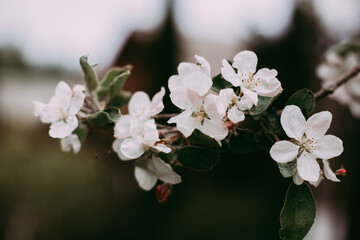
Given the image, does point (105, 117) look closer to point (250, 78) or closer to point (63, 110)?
point (63, 110)

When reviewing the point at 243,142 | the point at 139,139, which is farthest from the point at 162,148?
the point at 243,142

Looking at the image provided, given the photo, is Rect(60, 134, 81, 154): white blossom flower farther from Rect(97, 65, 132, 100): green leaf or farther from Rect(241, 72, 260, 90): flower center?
Rect(241, 72, 260, 90): flower center

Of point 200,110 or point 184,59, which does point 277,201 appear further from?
point 200,110

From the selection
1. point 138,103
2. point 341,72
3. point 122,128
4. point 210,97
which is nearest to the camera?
point 210,97

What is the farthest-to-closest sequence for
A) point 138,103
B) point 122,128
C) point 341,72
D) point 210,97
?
1. point 341,72
2. point 138,103
3. point 122,128
4. point 210,97

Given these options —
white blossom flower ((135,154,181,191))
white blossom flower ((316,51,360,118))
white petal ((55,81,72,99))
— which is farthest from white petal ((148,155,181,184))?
white blossom flower ((316,51,360,118))

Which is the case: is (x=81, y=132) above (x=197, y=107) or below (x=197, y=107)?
below

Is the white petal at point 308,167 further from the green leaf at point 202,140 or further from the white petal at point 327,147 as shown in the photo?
the green leaf at point 202,140
